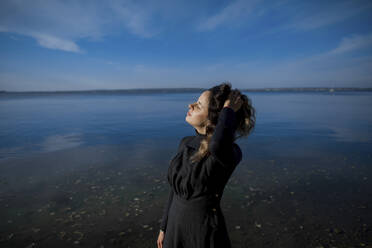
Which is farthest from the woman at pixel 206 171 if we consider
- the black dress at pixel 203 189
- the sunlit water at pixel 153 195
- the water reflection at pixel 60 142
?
the water reflection at pixel 60 142

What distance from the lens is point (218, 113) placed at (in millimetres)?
2402

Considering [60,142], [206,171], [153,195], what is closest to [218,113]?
[206,171]

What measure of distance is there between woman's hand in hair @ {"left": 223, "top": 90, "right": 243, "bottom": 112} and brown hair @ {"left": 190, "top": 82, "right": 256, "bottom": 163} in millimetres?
50

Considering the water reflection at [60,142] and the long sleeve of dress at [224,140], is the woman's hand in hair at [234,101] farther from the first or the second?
the water reflection at [60,142]

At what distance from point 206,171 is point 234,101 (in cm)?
83

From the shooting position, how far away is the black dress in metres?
2.15

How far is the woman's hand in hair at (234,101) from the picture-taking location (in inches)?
92.0

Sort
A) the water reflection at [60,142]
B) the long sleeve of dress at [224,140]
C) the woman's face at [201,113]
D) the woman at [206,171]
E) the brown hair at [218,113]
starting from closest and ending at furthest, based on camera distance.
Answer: the long sleeve of dress at [224,140], the woman at [206,171], the brown hair at [218,113], the woman's face at [201,113], the water reflection at [60,142]

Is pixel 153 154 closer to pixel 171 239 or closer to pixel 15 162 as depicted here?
pixel 15 162

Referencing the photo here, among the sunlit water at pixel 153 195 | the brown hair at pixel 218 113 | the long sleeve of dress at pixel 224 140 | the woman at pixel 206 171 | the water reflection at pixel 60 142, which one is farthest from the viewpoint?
the water reflection at pixel 60 142

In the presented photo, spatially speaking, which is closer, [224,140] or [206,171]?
[224,140]

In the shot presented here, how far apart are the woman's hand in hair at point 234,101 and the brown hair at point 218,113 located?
5 centimetres

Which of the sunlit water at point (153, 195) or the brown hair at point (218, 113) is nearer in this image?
the brown hair at point (218, 113)

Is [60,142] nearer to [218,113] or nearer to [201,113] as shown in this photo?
[201,113]
